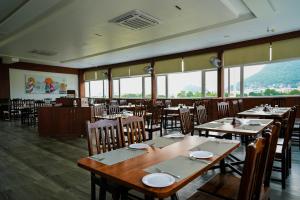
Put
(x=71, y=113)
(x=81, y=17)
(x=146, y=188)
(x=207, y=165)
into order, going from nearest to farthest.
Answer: (x=146, y=188) < (x=207, y=165) < (x=81, y=17) < (x=71, y=113)

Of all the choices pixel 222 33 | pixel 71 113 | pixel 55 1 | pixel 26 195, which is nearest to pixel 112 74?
pixel 71 113

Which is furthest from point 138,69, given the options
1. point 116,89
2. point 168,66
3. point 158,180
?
point 158,180

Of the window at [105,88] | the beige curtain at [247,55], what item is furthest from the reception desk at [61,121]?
the window at [105,88]

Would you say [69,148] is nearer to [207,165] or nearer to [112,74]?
[207,165]

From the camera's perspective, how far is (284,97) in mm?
6285

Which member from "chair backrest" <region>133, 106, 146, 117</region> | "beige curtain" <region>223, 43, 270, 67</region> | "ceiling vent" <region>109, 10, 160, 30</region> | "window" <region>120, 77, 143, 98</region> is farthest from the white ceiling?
"window" <region>120, 77, 143, 98</region>

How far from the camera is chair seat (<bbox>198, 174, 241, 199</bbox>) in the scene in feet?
4.91

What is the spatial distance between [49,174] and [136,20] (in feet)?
11.5

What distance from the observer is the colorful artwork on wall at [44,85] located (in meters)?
11.0

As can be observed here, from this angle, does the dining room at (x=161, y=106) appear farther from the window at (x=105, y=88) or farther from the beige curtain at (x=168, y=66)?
the window at (x=105, y=88)

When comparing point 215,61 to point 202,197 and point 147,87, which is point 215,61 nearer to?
point 147,87

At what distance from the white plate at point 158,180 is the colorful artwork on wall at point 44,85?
1180cm

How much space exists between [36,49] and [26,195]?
21.1 ft

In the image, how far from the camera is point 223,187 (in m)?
1.60
